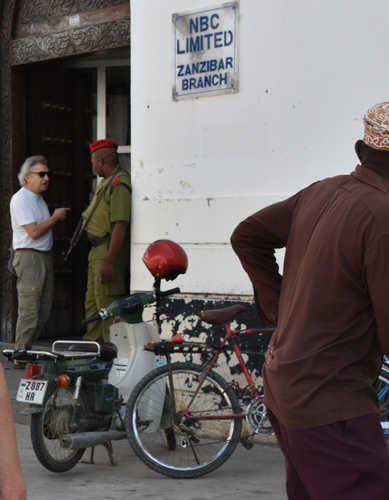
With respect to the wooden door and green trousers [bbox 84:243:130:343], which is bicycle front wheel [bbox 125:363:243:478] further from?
the wooden door

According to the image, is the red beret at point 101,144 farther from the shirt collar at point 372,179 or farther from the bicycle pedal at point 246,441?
the shirt collar at point 372,179

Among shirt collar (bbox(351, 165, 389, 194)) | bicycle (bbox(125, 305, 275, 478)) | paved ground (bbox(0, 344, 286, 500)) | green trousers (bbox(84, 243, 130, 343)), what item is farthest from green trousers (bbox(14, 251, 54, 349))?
shirt collar (bbox(351, 165, 389, 194))

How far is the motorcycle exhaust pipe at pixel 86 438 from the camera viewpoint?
19.3 ft

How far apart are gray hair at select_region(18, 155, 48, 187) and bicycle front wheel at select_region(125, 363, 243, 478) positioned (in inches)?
123

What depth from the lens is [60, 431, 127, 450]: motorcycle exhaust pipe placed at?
5883 millimetres

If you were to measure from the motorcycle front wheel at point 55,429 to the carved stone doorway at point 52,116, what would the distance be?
3304 millimetres

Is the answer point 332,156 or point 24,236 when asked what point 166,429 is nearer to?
point 332,156

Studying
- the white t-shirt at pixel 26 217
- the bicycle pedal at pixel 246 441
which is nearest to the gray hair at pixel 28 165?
the white t-shirt at pixel 26 217

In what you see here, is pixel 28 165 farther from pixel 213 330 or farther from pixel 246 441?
pixel 246 441

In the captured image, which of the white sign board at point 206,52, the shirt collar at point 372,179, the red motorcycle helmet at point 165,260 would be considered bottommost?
the red motorcycle helmet at point 165,260

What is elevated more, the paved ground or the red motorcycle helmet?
the red motorcycle helmet

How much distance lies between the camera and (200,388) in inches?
237

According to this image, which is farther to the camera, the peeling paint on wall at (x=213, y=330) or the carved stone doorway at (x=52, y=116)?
the carved stone doorway at (x=52, y=116)

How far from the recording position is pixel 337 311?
2.79 meters
